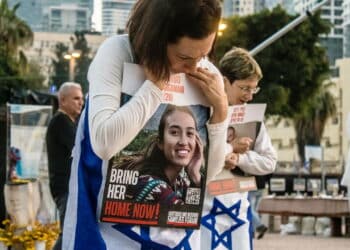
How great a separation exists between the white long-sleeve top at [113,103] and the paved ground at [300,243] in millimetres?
14931

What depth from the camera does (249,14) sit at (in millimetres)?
45219

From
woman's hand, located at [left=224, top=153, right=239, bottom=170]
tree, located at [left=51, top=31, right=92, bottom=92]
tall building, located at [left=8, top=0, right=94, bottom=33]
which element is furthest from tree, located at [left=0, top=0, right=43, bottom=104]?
woman's hand, located at [left=224, top=153, right=239, bottom=170]

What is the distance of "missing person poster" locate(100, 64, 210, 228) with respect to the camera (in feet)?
8.86

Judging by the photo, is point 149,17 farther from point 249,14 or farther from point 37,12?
point 249,14

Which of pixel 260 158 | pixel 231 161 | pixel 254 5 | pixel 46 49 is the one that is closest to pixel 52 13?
pixel 46 49

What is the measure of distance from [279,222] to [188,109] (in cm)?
2422

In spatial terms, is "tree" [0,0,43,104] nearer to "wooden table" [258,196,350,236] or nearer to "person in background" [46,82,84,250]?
"wooden table" [258,196,350,236]

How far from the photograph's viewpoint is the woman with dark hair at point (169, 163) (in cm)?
273

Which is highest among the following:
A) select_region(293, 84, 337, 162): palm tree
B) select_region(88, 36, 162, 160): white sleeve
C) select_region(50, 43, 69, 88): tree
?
select_region(88, 36, 162, 160): white sleeve

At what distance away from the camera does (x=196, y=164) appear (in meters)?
2.85

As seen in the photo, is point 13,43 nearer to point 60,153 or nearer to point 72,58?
point 72,58

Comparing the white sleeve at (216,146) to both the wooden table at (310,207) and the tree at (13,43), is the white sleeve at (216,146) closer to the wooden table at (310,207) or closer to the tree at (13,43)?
the wooden table at (310,207)

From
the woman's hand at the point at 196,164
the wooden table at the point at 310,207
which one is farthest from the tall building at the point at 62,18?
the woman's hand at the point at 196,164

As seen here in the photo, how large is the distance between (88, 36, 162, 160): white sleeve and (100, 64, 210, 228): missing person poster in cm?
4
